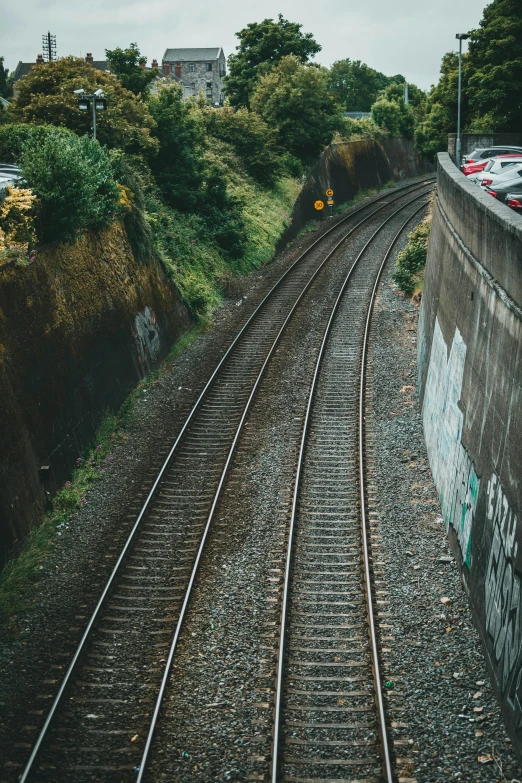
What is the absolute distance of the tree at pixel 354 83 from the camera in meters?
101

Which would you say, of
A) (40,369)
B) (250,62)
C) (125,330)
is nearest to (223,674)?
(40,369)

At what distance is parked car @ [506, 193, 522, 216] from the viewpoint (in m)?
20.2

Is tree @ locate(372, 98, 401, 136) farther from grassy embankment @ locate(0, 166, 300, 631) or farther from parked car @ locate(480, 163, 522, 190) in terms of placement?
parked car @ locate(480, 163, 522, 190)

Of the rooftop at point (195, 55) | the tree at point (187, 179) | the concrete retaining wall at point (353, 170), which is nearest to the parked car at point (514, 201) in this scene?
the tree at point (187, 179)

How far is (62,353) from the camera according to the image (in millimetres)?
15867

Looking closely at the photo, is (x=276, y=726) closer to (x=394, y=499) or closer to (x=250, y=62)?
(x=394, y=499)

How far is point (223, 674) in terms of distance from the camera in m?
9.69

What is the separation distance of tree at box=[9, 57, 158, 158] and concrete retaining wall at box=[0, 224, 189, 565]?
661cm

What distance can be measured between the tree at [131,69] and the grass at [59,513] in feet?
66.4

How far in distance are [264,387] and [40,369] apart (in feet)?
21.7

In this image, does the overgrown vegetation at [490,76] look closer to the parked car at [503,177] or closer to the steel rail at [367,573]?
the parked car at [503,177]

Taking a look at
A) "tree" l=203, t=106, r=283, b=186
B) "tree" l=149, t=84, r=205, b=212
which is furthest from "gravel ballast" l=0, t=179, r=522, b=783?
"tree" l=203, t=106, r=283, b=186

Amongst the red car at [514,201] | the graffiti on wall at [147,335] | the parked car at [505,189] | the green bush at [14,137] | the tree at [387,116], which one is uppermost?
the tree at [387,116]

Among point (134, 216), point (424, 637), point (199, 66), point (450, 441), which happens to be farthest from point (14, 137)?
point (199, 66)
